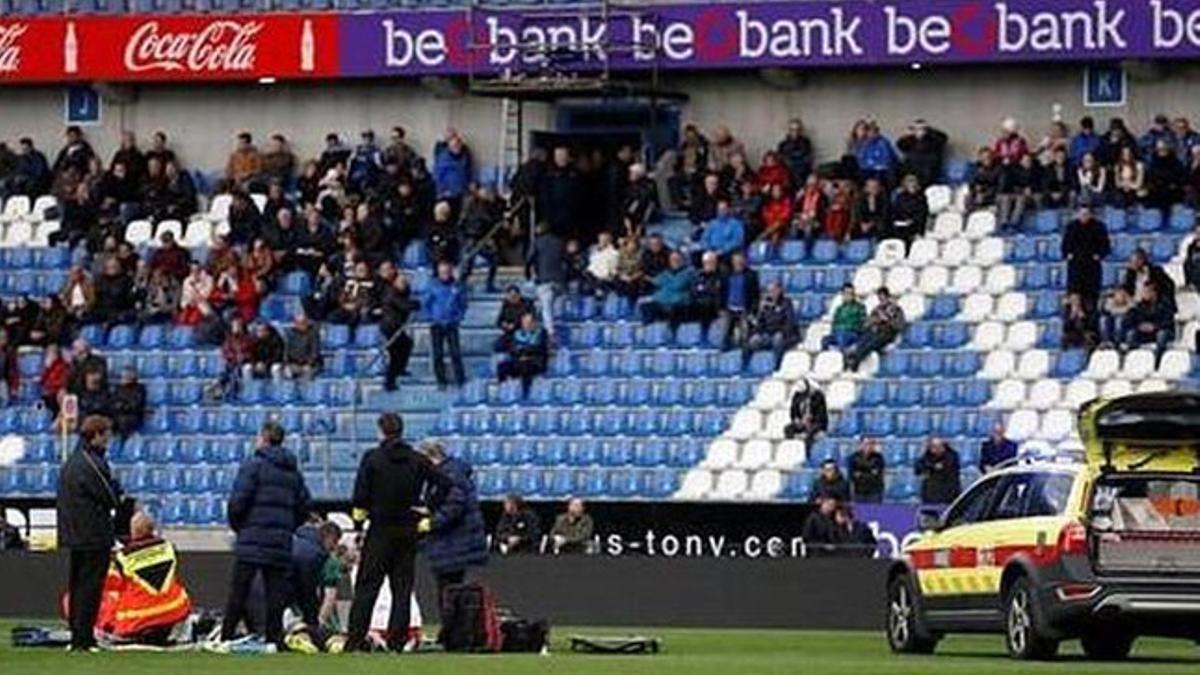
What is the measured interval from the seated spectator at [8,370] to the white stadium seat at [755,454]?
10349mm

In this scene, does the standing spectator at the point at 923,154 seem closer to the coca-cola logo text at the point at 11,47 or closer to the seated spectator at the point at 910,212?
the seated spectator at the point at 910,212

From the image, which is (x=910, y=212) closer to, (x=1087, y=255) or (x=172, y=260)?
(x=1087, y=255)

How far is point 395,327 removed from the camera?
153 ft

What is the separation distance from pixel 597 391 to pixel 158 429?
5833mm

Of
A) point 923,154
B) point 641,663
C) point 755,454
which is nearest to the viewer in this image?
point 641,663

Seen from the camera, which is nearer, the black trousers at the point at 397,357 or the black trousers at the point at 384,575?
the black trousers at the point at 384,575

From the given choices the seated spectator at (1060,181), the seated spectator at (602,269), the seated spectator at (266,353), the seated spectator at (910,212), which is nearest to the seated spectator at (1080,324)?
the seated spectator at (1060,181)

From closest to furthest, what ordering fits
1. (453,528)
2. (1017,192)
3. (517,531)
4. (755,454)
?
(453,528) < (517,531) < (755,454) < (1017,192)

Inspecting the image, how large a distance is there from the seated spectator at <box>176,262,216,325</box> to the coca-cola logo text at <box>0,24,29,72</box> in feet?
18.0

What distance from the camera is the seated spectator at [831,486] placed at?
133 feet

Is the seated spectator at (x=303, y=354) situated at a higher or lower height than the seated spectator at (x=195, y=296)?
lower

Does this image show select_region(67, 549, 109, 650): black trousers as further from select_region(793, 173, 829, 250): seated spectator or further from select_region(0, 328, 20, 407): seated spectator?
select_region(0, 328, 20, 407): seated spectator

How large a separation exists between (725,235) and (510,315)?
2718 mm

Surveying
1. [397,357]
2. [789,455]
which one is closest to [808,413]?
[789,455]
